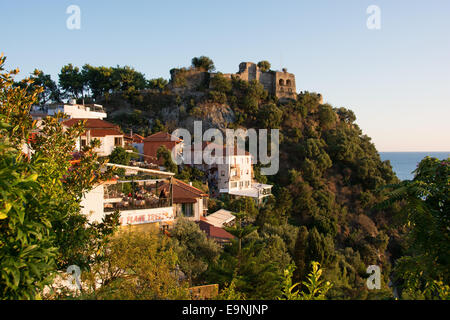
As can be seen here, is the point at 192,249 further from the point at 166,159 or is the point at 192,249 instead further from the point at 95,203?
the point at 166,159

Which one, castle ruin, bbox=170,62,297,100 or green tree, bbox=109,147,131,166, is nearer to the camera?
green tree, bbox=109,147,131,166

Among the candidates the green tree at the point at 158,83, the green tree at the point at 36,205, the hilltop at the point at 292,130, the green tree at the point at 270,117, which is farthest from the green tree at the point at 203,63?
the green tree at the point at 36,205

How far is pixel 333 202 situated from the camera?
4281 centimetres

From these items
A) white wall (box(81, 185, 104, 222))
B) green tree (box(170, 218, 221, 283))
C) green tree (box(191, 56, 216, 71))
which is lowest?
green tree (box(170, 218, 221, 283))

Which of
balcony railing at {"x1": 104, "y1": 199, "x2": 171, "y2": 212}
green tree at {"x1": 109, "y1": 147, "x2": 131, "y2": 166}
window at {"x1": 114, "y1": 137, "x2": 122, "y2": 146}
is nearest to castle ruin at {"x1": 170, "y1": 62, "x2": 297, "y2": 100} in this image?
window at {"x1": 114, "y1": 137, "x2": 122, "y2": 146}

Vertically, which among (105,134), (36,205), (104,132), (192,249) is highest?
(104,132)

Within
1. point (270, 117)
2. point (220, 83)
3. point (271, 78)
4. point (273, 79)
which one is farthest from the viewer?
point (271, 78)

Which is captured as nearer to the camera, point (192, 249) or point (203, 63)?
point (192, 249)

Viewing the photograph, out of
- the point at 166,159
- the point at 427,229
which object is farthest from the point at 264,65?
the point at 427,229

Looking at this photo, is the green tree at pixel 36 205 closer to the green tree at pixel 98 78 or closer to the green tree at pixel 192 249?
the green tree at pixel 192 249

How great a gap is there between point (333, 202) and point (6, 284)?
42.8m

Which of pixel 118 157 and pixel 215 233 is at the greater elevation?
pixel 118 157

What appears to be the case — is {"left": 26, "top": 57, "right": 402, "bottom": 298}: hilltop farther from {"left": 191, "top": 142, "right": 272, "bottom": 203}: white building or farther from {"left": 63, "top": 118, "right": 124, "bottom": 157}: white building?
{"left": 63, "top": 118, "right": 124, "bottom": 157}: white building
